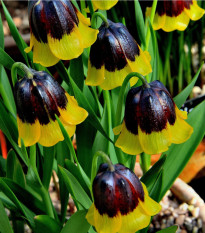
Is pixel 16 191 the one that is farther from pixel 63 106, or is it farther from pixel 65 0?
pixel 65 0

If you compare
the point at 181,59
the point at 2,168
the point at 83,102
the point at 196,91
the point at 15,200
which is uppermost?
the point at 83,102

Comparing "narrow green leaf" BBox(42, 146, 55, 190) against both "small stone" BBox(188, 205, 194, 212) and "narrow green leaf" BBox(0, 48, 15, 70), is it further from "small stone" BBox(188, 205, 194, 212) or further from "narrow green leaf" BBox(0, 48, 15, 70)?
"small stone" BBox(188, 205, 194, 212)

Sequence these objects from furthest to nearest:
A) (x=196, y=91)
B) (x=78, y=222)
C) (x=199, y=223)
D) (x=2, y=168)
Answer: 1. (x=196, y=91)
2. (x=199, y=223)
3. (x=2, y=168)
4. (x=78, y=222)

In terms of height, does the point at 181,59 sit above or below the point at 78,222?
below

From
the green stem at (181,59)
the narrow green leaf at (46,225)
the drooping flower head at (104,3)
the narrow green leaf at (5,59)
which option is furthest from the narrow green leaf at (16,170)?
the green stem at (181,59)

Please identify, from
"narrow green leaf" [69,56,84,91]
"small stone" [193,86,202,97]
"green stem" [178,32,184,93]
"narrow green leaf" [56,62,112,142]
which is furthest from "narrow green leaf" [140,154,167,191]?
"small stone" [193,86,202,97]

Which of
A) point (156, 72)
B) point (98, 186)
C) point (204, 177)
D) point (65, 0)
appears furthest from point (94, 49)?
point (204, 177)

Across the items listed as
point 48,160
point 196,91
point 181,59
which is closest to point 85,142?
point 48,160

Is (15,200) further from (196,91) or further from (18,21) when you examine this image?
(18,21)
